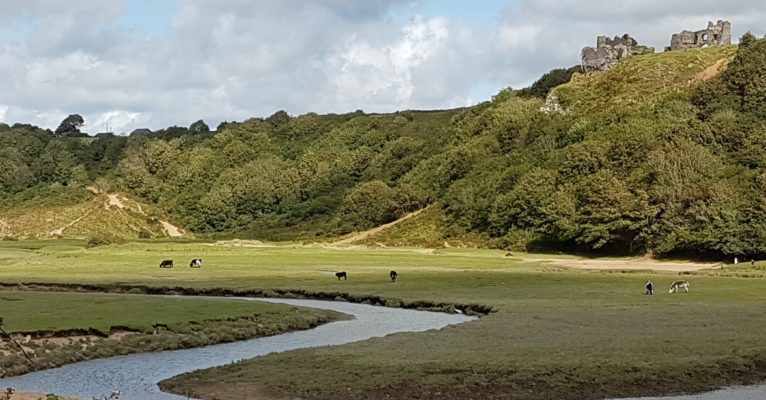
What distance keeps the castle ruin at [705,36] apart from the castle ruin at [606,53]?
23.2 feet

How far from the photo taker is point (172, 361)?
31.1m

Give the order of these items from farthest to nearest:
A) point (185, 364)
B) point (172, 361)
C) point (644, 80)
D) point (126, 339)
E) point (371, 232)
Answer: point (644, 80) → point (371, 232) → point (126, 339) → point (172, 361) → point (185, 364)

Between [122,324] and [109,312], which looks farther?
[109,312]

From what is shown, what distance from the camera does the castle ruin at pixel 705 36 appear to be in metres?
177

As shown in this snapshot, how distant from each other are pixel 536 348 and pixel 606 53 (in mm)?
161323

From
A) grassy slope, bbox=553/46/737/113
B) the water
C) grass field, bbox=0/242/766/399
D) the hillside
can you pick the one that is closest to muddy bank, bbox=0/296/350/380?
the water

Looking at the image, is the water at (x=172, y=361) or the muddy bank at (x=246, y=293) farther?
the muddy bank at (x=246, y=293)

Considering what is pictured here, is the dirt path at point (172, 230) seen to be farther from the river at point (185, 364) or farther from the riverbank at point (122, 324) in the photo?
the river at point (185, 364)

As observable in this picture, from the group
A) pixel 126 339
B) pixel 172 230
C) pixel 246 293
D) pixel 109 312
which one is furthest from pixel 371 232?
pixel 126 339

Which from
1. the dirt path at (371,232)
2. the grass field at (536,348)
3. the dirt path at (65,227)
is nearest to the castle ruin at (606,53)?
the dirt path at (371,232)

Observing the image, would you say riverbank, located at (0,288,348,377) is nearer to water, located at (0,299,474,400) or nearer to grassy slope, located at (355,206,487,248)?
→ water, located at (0,299,474,400)

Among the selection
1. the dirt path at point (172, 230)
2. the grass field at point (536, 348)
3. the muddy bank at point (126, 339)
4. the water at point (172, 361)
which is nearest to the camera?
the grass field at point (536, 348)

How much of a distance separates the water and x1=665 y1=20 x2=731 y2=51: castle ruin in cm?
15075

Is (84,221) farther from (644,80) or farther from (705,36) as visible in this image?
(705,36)
